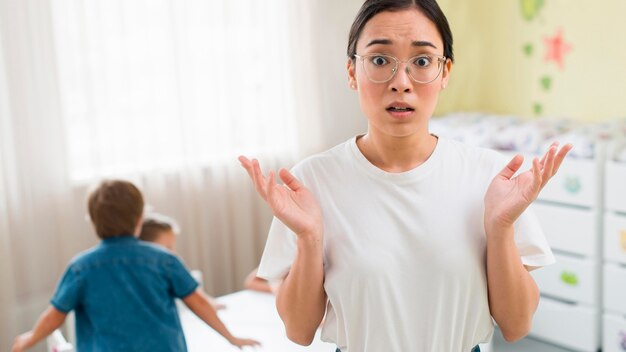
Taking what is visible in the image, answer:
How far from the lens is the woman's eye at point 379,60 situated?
1.06 metres

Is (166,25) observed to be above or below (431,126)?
above

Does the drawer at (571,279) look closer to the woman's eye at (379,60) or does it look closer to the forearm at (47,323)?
the forearm at (47,323)

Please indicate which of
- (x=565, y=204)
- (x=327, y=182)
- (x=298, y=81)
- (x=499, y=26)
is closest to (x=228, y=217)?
(x=298, y=81)

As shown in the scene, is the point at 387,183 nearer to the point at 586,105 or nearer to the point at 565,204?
the point at 565,204

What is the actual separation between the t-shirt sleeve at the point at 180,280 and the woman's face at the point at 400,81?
40.0 inches

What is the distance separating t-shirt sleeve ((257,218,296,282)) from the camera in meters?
1.12

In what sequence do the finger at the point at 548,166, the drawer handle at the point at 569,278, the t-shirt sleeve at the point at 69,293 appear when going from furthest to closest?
the drawer handle at the point at 569,278 → the t-shirt sleeve at the point at 69,293 → the finger at the point at 548,166

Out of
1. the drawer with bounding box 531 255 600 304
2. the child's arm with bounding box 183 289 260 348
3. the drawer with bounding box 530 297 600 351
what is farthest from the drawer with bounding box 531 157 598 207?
the child's arm with bounding box 183 289 260 348

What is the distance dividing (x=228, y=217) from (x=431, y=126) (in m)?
1.09

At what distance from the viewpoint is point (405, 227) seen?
1064 mm

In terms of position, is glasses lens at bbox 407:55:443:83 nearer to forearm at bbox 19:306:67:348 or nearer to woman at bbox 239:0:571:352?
woman at bbox 239:0:571:352

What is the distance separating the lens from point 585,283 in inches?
117

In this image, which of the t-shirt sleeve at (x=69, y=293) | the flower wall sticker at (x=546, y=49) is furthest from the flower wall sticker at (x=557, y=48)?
the t-shirt sleeve at (x=69, y=293)

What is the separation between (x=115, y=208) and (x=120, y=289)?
0.21 metres
